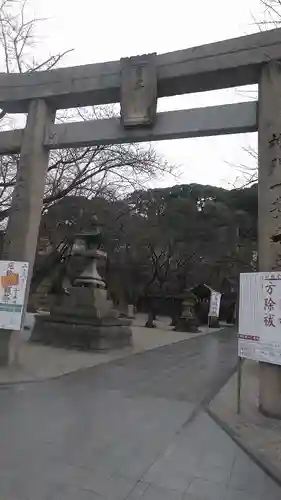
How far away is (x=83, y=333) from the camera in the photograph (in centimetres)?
1343

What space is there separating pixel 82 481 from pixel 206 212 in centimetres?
2836

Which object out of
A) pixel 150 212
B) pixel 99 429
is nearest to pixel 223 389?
pixel 99 429

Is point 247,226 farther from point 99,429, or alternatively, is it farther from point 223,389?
point 99,429

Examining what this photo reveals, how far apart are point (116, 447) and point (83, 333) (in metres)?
8.96

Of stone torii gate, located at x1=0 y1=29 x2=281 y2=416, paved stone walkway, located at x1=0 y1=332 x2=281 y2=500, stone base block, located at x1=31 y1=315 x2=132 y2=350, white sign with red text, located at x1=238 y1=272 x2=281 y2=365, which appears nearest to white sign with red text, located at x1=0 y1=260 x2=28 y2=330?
stone torii gate, located at x1=0 y1=29 x2=281 y2=416

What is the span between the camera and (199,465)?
4.23 m

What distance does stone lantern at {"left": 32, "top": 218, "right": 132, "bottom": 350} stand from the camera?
44.0 feet

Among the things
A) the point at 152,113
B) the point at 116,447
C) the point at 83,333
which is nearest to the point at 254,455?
the point at 116,447

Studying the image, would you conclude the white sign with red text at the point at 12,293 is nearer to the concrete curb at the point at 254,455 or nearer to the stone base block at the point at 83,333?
the concrete curb at the point at 254,455

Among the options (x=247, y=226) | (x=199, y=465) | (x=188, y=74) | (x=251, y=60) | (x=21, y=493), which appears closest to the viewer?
(x=21, y=493)

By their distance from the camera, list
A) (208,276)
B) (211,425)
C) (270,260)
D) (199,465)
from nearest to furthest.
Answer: (199,465), (211,425), (270,260), (208,276)

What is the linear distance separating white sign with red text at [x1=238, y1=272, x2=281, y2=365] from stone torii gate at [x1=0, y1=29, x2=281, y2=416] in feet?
1.01

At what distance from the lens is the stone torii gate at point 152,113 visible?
22.3 ft

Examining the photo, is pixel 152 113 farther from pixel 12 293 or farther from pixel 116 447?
pixel 116 447
